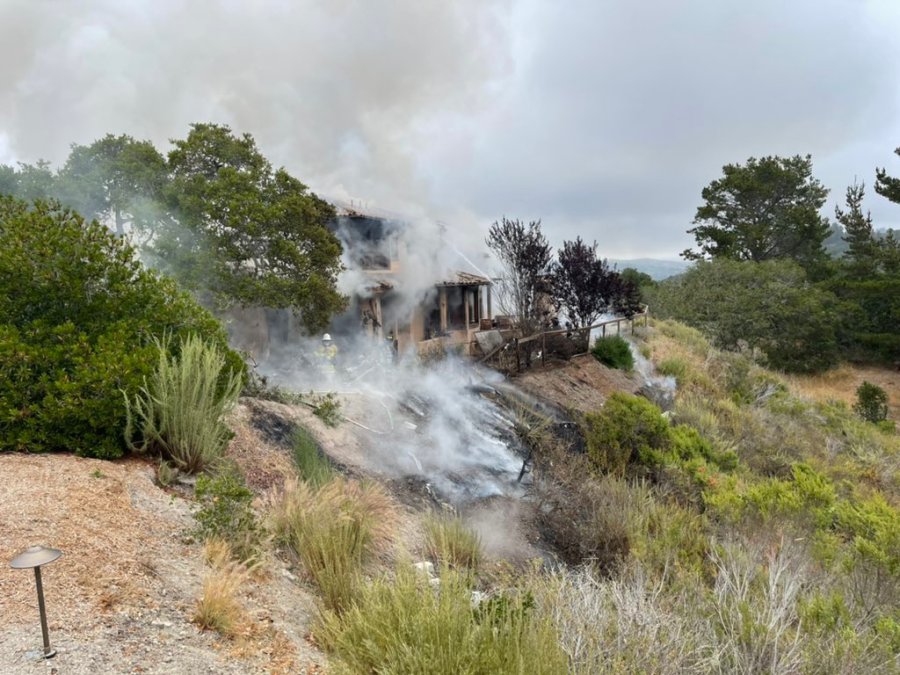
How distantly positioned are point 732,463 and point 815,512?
10.7ft

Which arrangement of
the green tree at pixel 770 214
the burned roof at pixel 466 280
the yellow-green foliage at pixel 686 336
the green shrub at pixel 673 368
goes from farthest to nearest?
the green tree at pixel 770 214, the burned roof at pixel 466 280, the yellow-green foliage at pixel 686 336, the green shrub at pixel 673 368

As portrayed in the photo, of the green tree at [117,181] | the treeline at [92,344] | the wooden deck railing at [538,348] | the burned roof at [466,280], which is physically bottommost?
the wooden deck railing at [538,348]

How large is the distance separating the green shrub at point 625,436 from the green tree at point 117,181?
37.9 feet

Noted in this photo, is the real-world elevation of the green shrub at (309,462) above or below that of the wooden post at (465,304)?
below

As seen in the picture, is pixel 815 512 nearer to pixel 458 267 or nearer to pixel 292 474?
pixel 292 474

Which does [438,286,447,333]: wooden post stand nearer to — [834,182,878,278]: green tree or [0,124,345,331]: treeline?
[0,124,345,331]: treeline

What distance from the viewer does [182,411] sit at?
16.2 ft

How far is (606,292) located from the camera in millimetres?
16906

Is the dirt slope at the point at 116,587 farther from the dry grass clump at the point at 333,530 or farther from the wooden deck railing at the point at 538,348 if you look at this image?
the wooden deck railing at the point at 538,348

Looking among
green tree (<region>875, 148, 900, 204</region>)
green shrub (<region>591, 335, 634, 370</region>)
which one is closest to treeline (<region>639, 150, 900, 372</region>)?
green tree (<region>875, 148, 900, 204</region>)

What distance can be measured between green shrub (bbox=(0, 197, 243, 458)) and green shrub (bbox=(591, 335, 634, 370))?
38.2 ft

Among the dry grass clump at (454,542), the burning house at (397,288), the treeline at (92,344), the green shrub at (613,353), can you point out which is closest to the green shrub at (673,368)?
the green shrub at (613,353)

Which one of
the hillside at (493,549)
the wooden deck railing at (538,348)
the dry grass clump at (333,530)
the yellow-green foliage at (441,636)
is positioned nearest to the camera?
the yellow-green foliage at (441,636)

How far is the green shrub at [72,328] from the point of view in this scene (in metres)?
4.57
